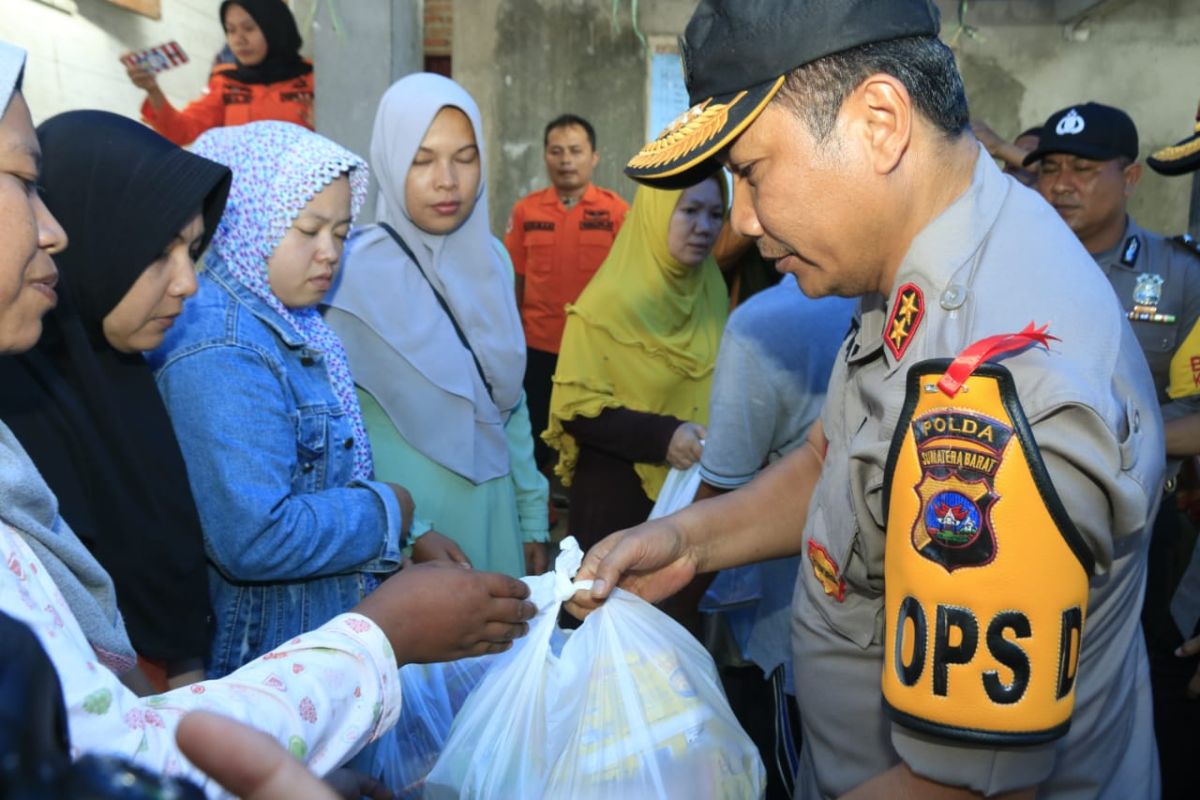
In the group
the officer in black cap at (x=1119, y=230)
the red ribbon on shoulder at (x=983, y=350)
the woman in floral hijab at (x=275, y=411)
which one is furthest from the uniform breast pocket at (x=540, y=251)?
the red ribbon on shoulder at (x=983, y=350)

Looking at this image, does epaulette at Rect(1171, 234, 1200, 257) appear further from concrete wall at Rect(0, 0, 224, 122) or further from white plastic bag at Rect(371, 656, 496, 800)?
concrete wall at Rect(0, 0, 224, 122)

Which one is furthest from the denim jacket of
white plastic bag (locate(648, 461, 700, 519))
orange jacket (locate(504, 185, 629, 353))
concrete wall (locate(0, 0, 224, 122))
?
concrete wall (locate(0, 0, 224, 122))

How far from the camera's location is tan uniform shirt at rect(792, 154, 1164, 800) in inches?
42.4

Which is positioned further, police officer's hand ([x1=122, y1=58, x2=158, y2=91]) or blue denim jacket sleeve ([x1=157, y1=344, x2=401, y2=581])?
police officer's hand ([x1=122, y1=58, x2=158, y2=91])

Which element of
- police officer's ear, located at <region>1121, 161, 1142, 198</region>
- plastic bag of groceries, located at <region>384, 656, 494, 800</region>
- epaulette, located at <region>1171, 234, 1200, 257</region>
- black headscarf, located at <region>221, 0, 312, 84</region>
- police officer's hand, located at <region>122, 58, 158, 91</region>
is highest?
black headscarf, located at <region>221, 0, 312, 84</region>

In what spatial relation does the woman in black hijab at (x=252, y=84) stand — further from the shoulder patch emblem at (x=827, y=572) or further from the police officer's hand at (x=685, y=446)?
the shoulder patch emblem at (x=827, y=572)

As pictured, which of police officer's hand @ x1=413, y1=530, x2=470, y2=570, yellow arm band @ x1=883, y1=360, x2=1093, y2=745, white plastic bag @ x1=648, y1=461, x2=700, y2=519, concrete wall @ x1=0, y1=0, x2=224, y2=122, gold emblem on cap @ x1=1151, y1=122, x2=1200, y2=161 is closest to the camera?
yellow arm band @ x1=883, y1=360, x2=1093, y2=745

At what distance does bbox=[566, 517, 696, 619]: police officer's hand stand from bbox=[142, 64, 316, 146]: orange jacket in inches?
199

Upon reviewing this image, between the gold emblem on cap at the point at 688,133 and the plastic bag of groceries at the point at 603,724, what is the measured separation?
0.82 metres

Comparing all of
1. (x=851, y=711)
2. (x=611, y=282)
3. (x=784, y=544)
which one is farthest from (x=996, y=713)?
(x=611, y=282)

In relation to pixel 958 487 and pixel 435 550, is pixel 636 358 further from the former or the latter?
pixel 958 487

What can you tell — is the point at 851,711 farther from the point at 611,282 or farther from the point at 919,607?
the point at 611,282

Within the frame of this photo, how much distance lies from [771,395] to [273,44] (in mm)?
4913

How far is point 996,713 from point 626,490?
2.72 meters
